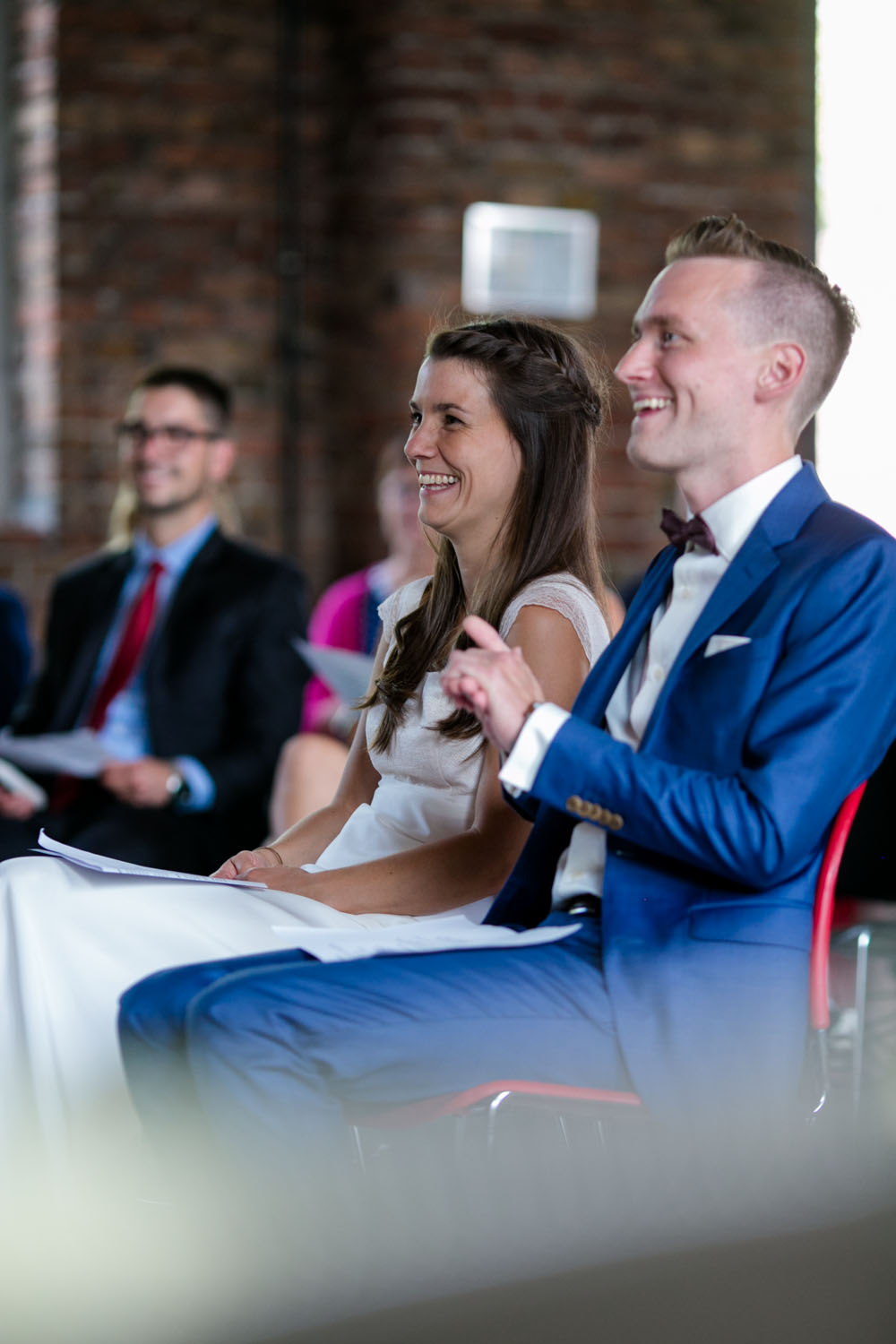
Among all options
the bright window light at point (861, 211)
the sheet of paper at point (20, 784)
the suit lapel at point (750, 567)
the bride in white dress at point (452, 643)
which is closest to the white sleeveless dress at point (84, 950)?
the bride in white dress at point (452, 643)

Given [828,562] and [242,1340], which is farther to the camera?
[828,562]

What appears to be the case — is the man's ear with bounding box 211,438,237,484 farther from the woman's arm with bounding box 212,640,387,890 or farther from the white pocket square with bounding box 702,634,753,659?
the white pocket square with bounding box 702,634,753,659

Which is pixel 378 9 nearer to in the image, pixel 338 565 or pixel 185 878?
pixel 338 565

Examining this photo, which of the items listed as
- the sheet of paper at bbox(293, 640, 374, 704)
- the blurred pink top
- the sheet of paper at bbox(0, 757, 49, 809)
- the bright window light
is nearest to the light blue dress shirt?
the sheet of paper at bbox(0, 757, 49, 809)

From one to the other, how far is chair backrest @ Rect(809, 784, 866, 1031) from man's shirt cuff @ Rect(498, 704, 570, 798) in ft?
0.93

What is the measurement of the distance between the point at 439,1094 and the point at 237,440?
13.0ft

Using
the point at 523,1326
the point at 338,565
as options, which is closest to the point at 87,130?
the point at 338,565

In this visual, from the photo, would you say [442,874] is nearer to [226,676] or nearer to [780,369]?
[780,369]

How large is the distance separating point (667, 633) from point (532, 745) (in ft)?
0.76

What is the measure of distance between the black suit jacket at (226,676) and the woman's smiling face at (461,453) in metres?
1.37

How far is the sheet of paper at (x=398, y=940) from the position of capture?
1.53 meters

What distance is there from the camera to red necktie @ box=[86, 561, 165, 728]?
10.4 feet

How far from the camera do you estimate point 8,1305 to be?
4.33ft

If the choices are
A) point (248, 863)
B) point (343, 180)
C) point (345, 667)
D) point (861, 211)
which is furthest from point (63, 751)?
point (861, 211)
